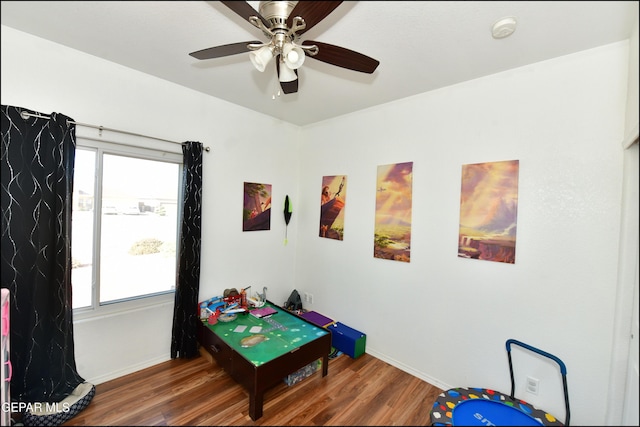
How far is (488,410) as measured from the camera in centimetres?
117

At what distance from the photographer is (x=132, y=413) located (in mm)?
1337

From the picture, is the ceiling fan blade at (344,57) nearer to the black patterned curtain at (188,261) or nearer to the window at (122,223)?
the black patterned curtain at (188,261)

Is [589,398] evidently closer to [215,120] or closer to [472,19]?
[472,19]

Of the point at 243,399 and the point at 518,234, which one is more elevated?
the point at 518,234

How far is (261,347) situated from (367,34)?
2.06 m

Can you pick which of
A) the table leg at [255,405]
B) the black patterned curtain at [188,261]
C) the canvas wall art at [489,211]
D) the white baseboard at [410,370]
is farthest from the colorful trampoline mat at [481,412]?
the black patterned curtain at [188,261]

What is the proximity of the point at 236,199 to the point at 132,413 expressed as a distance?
65.9 inches

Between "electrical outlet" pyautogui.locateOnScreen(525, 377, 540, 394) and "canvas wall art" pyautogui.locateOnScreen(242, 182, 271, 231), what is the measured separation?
2.38m

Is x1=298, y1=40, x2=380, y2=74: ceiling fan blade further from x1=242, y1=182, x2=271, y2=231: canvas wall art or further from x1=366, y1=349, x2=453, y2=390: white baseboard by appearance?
x1=366, y1=349, x2=453, y2=390: white baseboard

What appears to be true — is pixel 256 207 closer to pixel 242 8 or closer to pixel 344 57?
pixel 344 57

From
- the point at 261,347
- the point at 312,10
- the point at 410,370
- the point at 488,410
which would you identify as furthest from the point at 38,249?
the point at 410,370

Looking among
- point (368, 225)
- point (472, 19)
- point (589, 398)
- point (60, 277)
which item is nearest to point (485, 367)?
point (589, 398)

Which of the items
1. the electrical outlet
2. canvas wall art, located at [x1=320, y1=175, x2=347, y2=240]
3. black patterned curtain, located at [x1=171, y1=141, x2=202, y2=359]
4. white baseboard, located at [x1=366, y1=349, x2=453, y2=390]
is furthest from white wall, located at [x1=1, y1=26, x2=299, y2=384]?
the electrical outlet

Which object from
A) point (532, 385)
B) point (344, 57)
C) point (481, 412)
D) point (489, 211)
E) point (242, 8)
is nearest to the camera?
point (242, 8)
